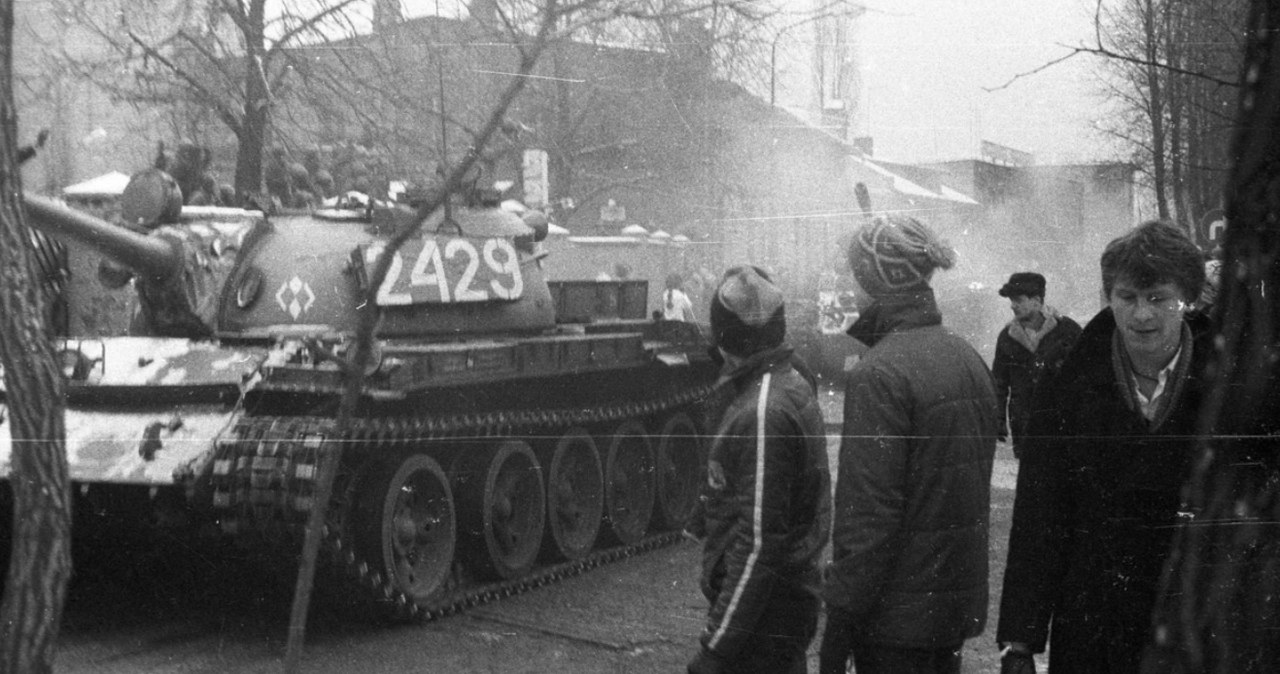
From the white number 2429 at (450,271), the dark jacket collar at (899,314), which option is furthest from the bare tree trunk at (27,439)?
the white number 2429 at (450,271)

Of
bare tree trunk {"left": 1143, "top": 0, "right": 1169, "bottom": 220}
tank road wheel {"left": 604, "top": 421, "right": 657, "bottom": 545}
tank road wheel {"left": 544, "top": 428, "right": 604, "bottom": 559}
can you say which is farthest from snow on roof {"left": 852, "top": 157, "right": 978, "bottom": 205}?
tank road wheel {"left": 604, "top": 421, "right": 657, "bottom": 545}

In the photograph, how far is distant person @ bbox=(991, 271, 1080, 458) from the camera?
545cm

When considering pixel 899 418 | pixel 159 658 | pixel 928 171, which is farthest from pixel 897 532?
pixel 159 658

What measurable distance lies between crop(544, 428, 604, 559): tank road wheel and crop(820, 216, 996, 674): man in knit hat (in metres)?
4.56

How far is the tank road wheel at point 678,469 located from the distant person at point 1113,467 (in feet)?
18.9

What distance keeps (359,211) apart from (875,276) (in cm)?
461

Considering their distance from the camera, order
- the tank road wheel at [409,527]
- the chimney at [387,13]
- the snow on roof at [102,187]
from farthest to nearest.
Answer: the tank road wheel at [409,527]
the snow on roof at [102,187]
the chimney at [387,13]

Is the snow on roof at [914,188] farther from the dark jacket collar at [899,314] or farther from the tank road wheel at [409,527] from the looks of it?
the tank road wheel at [409,527]

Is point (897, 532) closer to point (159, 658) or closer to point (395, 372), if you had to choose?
point (395, 372)

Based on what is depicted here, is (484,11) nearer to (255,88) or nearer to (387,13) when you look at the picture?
(387,13)

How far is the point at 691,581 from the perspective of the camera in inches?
288

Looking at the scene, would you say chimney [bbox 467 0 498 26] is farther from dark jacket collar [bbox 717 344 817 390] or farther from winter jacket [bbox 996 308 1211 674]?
winter jacket [bbox 996 308 1211 674]

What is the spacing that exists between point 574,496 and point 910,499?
498 centimetres

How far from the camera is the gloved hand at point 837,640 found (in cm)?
293
